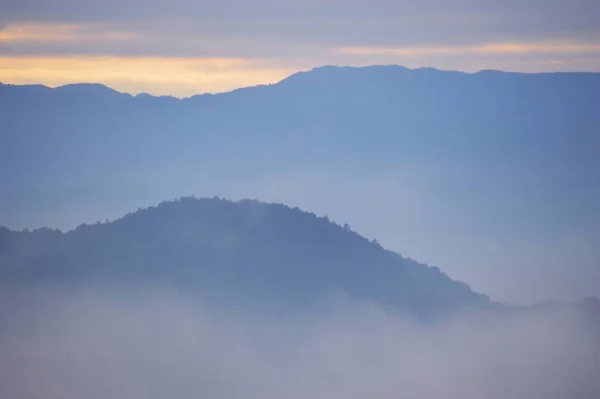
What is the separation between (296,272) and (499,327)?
951 inches

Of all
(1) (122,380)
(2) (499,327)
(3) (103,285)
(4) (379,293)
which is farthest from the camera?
(2) (499,327)

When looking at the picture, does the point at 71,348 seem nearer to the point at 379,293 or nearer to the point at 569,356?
the point at 379,293

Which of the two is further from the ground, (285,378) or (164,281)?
(164,281)

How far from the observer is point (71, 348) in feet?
299

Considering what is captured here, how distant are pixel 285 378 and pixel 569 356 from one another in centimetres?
2811

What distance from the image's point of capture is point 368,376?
10025cm

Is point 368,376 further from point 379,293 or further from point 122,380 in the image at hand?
point 122,380

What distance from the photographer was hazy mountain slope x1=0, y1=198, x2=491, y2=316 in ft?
309

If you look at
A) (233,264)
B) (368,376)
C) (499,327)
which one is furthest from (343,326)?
(499,327)

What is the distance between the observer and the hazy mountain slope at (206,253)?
94188mm

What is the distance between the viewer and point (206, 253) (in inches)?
3831

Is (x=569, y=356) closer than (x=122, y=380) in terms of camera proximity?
No

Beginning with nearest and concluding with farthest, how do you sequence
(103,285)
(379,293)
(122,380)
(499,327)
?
1. (122,380)
2. (103,285)
3. (379,293)
4. (499,327)

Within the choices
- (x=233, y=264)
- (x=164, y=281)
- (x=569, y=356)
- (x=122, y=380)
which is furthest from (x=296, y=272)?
(x=569, y=356)
